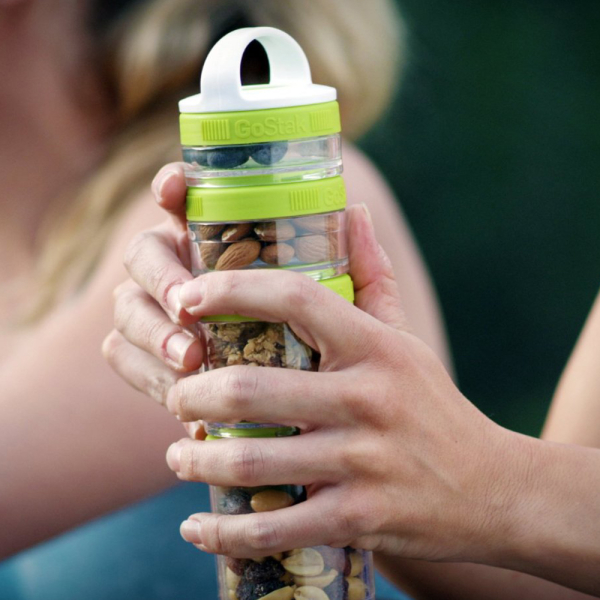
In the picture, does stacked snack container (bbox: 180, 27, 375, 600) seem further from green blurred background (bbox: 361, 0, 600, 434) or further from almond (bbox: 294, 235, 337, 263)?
green blurred background (bbox: 361, 0, 600, 434)

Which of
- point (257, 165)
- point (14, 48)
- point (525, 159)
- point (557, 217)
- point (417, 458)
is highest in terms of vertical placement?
point (14, 48)

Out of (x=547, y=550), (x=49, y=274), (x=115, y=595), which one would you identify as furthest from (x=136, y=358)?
(x=49, y=274)

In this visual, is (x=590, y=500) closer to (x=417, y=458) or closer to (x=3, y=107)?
(x=417, y=458)

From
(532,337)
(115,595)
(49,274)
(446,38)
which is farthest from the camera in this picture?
(532,337)

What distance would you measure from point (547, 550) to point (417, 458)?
155 mm

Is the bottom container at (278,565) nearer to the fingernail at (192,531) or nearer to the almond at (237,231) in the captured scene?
the fingernail at (192,531)

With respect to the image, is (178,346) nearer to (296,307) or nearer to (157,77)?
(296,307)

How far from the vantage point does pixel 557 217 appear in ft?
12.2

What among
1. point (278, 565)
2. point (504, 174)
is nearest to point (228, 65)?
point (278, 565)

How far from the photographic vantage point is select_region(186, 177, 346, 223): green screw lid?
0.59 meters

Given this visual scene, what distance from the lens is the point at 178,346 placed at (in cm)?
66

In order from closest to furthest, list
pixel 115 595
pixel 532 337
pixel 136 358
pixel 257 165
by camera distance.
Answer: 1. pixel 257 165
2. pixel 136 358
3. pixel 115 595
4. pixel 532 337

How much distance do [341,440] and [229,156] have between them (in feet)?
0.67

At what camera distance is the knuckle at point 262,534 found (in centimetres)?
59
